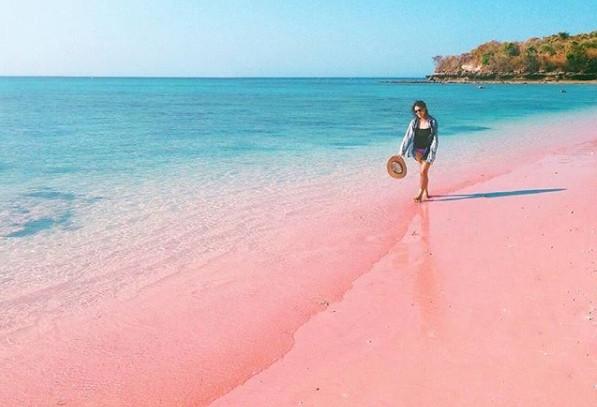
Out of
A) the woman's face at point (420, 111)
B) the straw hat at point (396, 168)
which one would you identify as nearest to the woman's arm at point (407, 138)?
the woman's face at point (420, 111)

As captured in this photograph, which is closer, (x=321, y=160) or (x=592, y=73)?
(x=321, y=160)

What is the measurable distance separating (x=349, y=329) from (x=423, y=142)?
5975mm

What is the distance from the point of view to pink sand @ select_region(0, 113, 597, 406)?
4.02 m

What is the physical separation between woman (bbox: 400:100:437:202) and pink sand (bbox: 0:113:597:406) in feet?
6.91

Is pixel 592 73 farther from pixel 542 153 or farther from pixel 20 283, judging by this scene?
pixel 20 283

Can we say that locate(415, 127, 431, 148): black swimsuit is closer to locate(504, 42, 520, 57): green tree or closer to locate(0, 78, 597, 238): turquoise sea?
locate(0, 78, 597, 238): turquoise sea

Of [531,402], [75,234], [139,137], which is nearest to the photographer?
[531,402]

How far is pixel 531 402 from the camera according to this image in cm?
367

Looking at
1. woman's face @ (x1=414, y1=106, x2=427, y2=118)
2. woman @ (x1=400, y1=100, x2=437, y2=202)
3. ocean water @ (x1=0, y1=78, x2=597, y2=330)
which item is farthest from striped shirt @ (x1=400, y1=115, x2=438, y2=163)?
ocean water @ (x1=0, y1=78, x2=597, y2=330)

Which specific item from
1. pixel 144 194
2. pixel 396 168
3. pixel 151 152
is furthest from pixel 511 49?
pixel 144 194

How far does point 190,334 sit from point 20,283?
2.54 meters

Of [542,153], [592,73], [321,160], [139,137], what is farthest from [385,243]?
[592,73]

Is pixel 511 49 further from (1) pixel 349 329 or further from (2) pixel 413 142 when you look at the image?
(1) pixel 349 329

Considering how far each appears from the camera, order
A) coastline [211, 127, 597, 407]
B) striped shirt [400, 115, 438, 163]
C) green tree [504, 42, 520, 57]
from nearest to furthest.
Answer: coastline [211, 127, 597, 407], striped shirt [400, 115, 438, 163], green tree [504, 42, 520, 57]
